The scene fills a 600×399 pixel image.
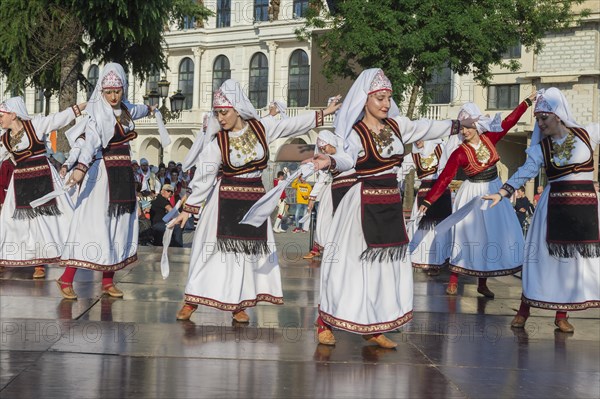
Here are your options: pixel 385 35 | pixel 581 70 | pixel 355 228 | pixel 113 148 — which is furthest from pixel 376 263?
pixel 581 70

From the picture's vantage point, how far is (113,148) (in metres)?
9.37

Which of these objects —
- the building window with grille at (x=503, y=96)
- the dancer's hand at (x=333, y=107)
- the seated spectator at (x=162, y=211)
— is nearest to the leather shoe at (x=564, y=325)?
the dancer's hand at (x=333, y=107)

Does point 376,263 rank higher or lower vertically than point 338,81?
lower

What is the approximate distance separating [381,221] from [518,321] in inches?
76.3

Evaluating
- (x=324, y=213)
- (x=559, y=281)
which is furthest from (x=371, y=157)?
(x=324, y=213)

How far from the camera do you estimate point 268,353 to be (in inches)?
270

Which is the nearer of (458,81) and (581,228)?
(581,228)

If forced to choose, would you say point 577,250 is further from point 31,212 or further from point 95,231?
point 31,212

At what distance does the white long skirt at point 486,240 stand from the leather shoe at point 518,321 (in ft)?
5.91

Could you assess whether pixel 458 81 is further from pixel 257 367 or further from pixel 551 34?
pixel 257 367

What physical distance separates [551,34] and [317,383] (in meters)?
37.5

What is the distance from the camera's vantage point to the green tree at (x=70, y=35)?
818 inches

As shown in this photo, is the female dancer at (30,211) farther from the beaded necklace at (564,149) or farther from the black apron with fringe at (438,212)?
the beaded necklace at (564,149)

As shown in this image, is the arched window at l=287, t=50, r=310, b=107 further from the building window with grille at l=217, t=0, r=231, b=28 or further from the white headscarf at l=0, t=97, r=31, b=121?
the white headscarf at l=0, t=97, r=31, b=121
